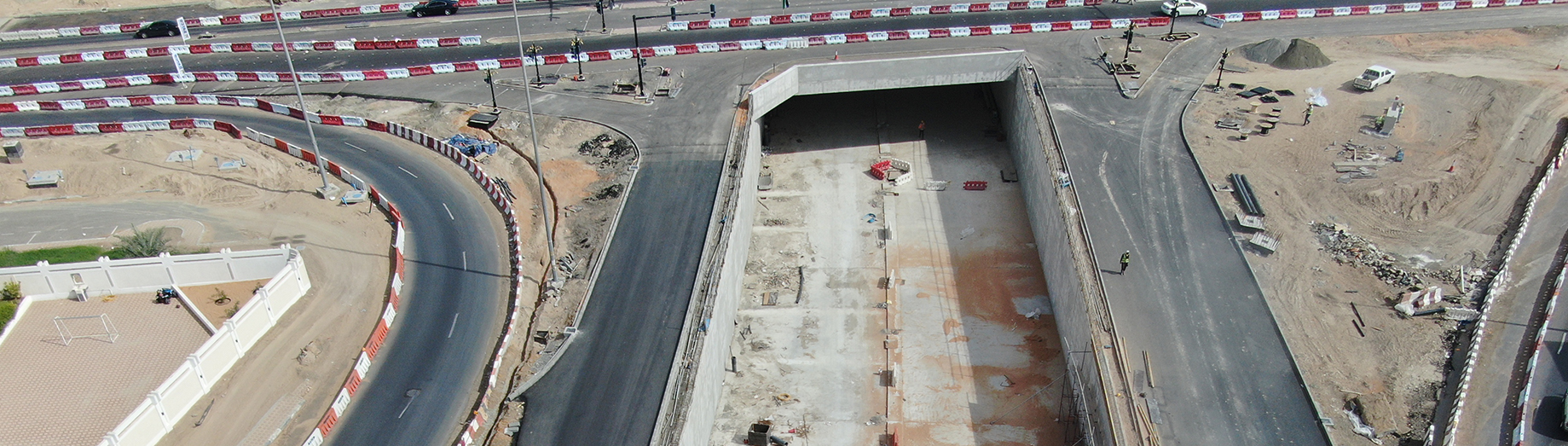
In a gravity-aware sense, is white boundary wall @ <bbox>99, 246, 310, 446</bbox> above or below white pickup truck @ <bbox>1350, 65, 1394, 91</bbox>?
below

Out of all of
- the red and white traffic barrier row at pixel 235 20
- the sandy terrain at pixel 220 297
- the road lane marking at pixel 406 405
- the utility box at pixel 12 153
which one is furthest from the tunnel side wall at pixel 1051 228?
the utility box at pixel 12 153

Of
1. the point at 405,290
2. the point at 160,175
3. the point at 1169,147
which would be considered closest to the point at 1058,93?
the point at 1169,147

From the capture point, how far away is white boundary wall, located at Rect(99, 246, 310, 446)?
32875 millimetres

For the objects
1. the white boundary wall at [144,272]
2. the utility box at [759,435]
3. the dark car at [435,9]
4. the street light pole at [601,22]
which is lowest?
the utility box at [759,435]

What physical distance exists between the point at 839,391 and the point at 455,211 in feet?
68.6

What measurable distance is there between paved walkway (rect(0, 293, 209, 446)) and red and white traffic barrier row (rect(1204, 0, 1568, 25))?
6472 cm

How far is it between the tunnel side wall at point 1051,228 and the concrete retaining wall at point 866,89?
5 cm

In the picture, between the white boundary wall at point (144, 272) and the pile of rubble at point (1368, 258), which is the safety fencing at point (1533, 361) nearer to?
the pile of rubble at point (1368, 258)

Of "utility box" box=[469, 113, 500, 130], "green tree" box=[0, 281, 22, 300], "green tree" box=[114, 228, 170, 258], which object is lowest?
"green tree" box=[0, 281, 22, 300]

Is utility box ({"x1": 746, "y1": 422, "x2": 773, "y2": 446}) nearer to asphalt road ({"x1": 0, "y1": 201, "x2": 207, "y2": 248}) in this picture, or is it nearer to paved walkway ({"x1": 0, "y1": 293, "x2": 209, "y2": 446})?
paved walkway ({"x1": 0, "y1": 293, "x2": 209, "y2": 446})

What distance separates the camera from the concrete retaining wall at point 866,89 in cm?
3650

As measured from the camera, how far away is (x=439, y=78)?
207 feet

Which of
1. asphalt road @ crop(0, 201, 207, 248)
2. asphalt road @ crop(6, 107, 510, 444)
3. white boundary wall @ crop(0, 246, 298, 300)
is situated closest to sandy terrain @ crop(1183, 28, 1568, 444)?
asphalt road @ crop(6, 107, 510, 444)

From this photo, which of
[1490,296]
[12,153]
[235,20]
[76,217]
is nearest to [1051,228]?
[1490,296]
